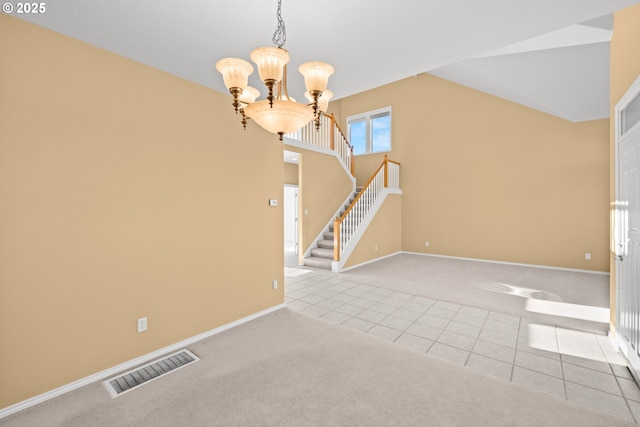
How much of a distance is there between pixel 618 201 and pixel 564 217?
4053 mm

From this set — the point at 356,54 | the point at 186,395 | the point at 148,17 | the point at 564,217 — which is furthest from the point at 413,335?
the point at 564,217

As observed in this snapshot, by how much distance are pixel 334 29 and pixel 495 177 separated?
6101 mm

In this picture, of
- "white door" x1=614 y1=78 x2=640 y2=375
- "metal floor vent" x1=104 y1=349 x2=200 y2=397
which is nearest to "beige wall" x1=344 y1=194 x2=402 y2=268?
"metal floor vent" x1=104 y1=349 x2=200 y2=397

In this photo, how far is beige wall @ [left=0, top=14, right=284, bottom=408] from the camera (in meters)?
1.94

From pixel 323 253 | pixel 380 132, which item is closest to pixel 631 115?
pixel 323 253

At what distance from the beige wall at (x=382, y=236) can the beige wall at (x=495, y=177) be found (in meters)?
0.33

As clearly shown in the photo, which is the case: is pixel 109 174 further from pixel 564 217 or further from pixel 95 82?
pixel 564 217

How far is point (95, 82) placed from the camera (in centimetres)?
227

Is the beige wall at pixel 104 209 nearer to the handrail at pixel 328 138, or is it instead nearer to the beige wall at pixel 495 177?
the handrail at pixel 328 138

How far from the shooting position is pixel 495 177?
263 inches

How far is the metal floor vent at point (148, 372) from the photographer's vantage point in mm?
2174

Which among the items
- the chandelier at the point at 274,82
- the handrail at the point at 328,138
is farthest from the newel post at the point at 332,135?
the chandelier at the point at 274,82

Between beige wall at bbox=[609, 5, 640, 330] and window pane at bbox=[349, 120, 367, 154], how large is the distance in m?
6.64

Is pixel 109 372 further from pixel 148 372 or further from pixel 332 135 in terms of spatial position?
pixel 332 135
